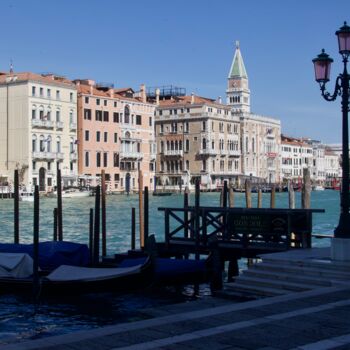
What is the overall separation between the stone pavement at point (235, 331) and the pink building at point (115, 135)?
44.7 m

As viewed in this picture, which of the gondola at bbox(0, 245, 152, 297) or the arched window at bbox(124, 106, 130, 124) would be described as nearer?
the gondola at bbox(0, 245, 152, 297)

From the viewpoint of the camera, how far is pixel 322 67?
750 centimetres

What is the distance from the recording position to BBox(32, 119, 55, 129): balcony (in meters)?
46.3

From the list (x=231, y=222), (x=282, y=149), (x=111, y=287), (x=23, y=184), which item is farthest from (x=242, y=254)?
(x=282, y=149)

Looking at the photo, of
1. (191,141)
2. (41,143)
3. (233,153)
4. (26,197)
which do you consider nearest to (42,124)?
(41,143)

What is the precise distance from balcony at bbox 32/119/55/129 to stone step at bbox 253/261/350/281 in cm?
3973

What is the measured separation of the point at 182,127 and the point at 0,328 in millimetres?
54189

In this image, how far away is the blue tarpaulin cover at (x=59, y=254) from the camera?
419 inches

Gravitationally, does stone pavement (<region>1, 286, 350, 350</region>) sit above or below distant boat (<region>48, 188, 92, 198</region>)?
below

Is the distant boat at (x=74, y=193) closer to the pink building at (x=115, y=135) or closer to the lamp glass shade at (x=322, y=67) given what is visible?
the pink building at (x=115, y=135)

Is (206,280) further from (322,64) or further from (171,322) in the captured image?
(171,322)

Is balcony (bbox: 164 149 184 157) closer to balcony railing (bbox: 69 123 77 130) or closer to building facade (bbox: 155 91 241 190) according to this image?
building facade (bbox: 155 91 241 190)

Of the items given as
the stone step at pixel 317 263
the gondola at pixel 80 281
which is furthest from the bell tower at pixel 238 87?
the stone step at pixel 317 263

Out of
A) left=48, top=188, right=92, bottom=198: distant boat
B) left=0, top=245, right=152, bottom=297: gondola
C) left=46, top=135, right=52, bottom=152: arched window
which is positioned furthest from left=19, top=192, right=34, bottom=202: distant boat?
left=0, top=245, right=152, bottom=297: gondola
